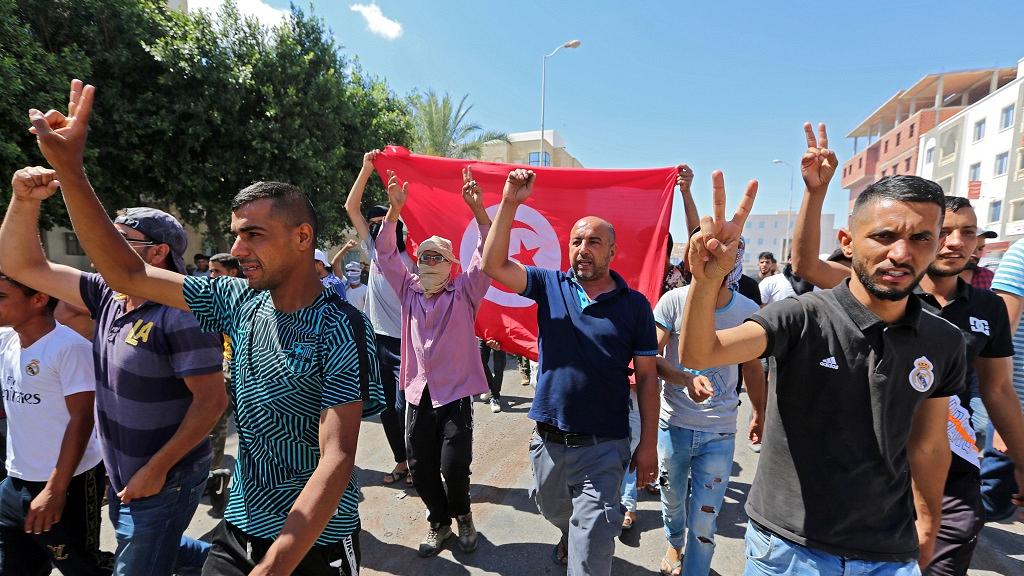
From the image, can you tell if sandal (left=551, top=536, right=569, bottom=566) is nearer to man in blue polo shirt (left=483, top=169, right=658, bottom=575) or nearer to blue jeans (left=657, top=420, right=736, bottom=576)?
man in blue polo shirt (left=483, top=169, right=658, bottom=575)

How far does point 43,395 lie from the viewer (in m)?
2.19

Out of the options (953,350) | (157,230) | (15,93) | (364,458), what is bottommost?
(364,458)

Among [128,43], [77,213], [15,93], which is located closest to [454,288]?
[77,213]

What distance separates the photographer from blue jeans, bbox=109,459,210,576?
6.37 ft

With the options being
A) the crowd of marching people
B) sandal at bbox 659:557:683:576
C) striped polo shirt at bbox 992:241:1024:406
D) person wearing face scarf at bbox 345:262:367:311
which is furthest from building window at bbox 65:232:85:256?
striped polo shirt at bbox 992:241:1024:406

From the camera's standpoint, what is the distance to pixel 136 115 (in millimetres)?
9641

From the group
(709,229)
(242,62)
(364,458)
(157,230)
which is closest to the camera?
(709,229)

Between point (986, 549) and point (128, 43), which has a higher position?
point (128, 43)

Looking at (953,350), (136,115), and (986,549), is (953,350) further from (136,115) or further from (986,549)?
(136,115)

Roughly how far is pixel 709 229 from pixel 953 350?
0.98 metres

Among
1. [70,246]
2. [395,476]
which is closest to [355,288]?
[395,476]

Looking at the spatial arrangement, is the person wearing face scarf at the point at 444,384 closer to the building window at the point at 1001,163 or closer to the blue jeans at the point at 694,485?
the blue jeans at the point at 694,485

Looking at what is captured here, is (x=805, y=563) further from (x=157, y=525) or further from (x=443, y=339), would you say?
(x=157, y=525)

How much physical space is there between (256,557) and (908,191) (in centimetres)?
262
